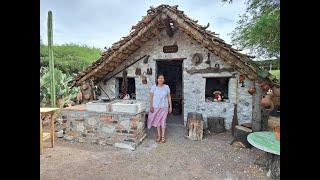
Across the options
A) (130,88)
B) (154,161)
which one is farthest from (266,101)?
(130,88)

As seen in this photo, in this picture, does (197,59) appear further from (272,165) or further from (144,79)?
(272,165)

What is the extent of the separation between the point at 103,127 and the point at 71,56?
10.7m

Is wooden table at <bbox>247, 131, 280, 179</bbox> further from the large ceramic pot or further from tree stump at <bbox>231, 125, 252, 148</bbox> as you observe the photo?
the large ceramic pot

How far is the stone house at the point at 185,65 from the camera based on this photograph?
21.3 ft

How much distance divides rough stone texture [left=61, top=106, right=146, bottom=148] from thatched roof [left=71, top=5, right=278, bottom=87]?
1900 millimetres

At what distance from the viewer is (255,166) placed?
4656 mm

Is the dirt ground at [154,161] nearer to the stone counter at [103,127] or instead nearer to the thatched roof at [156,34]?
the stone counter at [103,127]

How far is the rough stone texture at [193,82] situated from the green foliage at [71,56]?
18.8 feet

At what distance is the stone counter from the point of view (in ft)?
19.1

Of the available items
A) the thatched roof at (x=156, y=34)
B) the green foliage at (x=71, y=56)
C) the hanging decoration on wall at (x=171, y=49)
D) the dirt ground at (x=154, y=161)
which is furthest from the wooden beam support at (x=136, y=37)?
the green foliage at (x=71, y=56)
